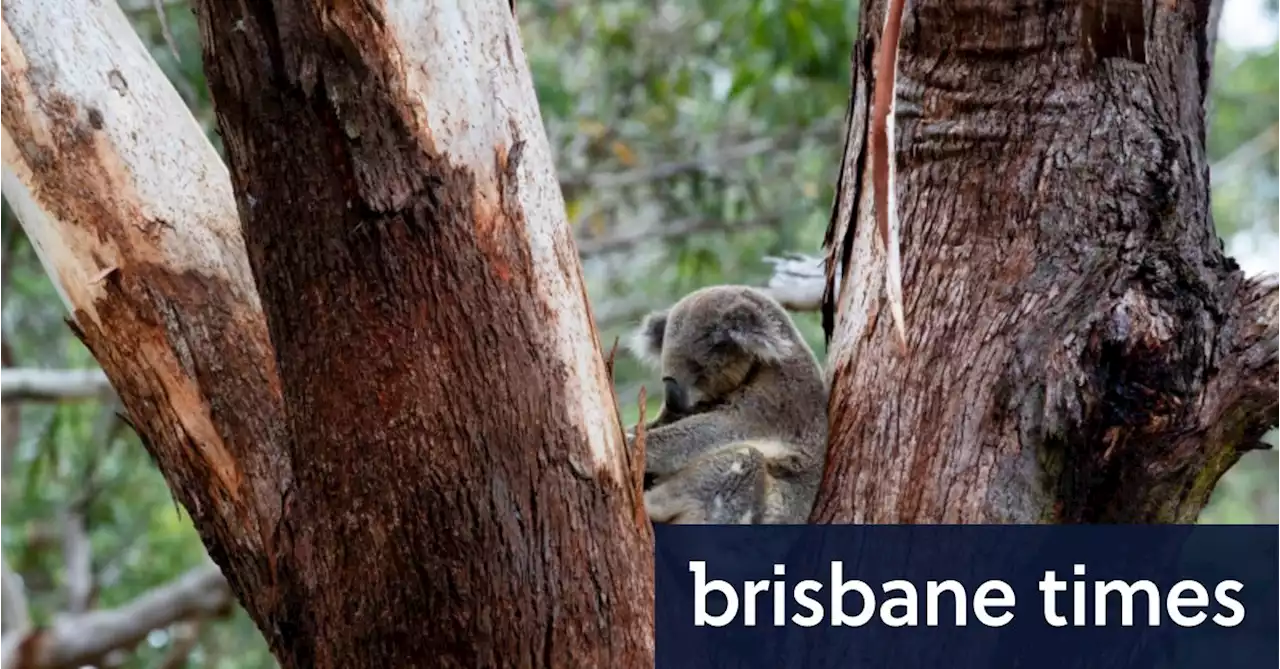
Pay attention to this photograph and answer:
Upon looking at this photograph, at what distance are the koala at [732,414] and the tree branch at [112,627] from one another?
2485mm

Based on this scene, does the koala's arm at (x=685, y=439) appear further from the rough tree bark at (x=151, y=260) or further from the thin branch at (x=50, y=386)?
the thin branch at (x=50, y=386)

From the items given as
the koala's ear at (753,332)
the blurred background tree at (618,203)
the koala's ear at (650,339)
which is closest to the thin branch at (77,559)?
the blurred background tree at (618,203)

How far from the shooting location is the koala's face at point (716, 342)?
3.10 m

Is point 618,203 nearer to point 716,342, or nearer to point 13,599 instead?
point 13,599

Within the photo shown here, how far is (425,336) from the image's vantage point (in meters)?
1.79

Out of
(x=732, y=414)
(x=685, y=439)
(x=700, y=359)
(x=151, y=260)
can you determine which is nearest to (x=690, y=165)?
(x=700, y=359)

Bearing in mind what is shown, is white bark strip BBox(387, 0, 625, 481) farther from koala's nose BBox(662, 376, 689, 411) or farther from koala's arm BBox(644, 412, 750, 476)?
koala's nose BBox(662, 376, 689, 411)

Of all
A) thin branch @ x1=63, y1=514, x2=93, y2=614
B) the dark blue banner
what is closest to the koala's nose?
the dark blue banner

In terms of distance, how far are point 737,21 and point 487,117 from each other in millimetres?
6646

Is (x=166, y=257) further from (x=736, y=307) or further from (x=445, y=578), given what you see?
(x=736, y=307)

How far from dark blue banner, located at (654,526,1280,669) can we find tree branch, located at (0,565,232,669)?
320cm

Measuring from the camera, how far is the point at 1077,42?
2.41 m

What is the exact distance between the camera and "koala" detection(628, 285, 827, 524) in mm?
2674

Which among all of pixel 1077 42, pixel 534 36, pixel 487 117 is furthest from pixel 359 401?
pixel 534 36
